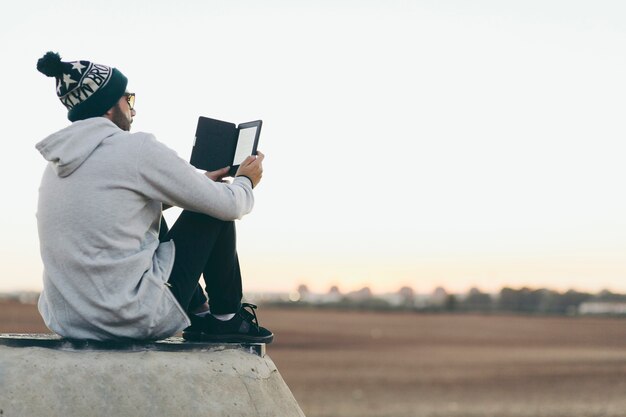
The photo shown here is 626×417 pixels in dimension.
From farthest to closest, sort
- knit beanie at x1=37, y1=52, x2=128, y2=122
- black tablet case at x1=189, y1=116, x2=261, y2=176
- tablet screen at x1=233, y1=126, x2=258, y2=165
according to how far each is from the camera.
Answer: black tablet case at x1=189, y1=116, x2=261, y2=176 → tablet screen at x1=233, y1=126, x2=258, y2=165 → knit beanie at x1=37, y1=52, x2=128, y2=122

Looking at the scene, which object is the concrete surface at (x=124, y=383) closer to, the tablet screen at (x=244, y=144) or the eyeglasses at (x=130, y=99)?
the tablet screen at (x=244, y=144)

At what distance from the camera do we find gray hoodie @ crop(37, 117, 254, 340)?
3.55m

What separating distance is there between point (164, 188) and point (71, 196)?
1.10 feet

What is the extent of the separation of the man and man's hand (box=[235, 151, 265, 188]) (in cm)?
14

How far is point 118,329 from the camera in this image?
3.62 m

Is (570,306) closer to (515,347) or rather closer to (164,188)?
(515,347)

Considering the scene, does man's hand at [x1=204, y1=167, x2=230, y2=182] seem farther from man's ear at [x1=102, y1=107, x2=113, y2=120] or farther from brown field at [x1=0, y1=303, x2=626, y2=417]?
brown field at [x1=0, y1=303, x2=626, y2=417]

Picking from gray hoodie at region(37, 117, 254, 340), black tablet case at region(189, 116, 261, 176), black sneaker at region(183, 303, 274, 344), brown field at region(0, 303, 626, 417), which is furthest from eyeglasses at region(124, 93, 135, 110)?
brown field at region(0, 303, 626, 417)

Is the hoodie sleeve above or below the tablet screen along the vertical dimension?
below

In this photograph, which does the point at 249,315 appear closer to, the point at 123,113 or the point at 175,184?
the point at 175,184

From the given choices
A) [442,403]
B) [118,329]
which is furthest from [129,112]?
[442,403]

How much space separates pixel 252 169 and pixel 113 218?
2.09 ft

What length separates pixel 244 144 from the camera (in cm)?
412

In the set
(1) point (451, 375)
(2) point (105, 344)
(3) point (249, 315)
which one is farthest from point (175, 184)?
(1) point (451, 375)
